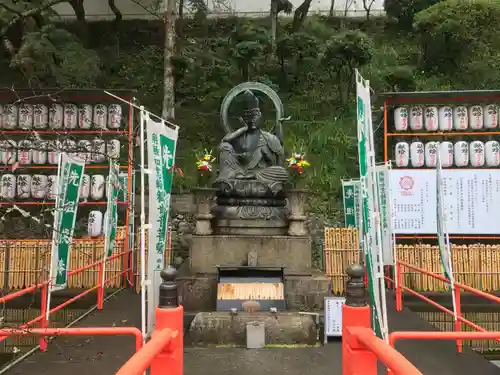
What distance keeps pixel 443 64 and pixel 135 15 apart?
660 inches

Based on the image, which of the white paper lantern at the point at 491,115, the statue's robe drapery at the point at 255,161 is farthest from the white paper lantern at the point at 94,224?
the white paper lantern at the point at 491,115

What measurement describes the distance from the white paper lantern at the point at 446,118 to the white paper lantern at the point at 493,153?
106 cm

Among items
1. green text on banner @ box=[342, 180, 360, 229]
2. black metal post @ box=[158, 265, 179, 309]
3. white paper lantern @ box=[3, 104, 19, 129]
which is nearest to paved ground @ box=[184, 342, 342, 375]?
black metal post @ box=[158, 265, 179, 309]

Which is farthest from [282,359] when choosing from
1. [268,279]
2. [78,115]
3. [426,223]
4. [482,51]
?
[482,51]

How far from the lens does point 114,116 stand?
11719mm

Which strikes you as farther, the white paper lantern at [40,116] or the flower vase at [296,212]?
the white paper lantern at [40,116]

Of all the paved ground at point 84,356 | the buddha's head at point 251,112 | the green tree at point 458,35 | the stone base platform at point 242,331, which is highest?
the green tree at point 458,35

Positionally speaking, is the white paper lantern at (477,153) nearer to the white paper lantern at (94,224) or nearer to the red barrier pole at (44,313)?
the white paper lantern at (94,224)

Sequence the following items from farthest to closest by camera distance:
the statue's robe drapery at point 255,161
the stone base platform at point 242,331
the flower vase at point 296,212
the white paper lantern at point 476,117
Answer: the white paper lantern at point 476,117
the statue's robe drapery at point 255,161
the flower vase at point 296,212
the stone base platform at point 242,331

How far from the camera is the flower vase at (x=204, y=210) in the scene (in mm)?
7750

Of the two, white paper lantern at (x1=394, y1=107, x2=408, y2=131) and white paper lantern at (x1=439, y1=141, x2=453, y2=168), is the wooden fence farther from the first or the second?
white paper lantern at (x1=394, y1=107, x2=408, y2=131)

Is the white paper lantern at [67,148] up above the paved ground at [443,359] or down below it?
above

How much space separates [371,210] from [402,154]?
7620 mm

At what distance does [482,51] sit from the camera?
64.8 feet
